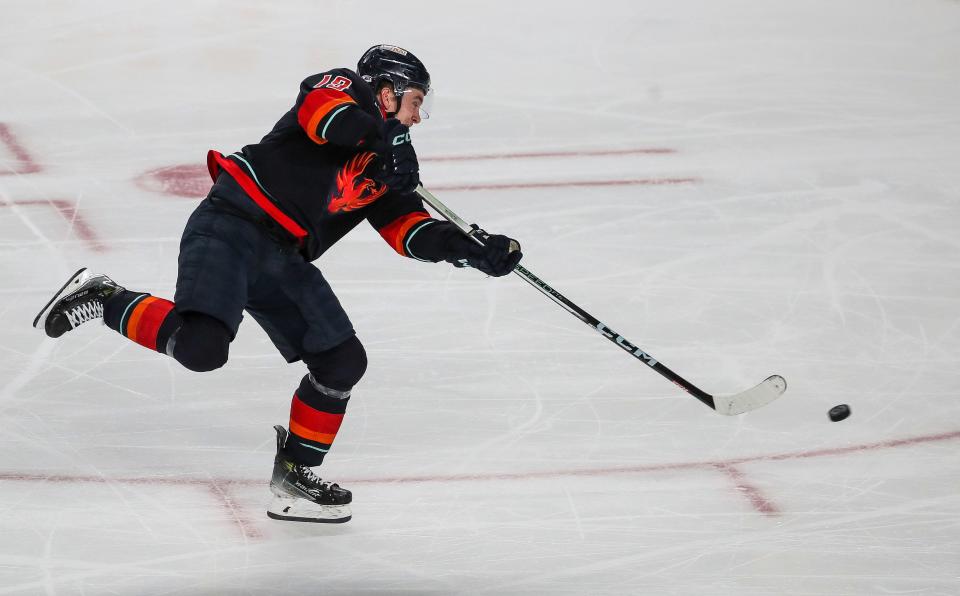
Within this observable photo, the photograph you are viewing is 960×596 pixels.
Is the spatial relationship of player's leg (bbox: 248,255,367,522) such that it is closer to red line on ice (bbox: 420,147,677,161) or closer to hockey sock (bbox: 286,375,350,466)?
hockey sock (bbox: 286,375,350,466)

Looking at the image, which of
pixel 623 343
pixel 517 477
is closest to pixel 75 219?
pixel 517 477

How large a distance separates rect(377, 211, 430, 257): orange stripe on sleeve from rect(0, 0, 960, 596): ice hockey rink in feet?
1.89

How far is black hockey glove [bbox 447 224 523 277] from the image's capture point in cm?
324

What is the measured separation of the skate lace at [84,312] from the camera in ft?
10.4

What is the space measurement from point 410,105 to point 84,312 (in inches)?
37.9

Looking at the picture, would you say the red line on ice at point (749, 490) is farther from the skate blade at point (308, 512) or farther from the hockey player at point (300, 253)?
the skate blade at point (308, 512)

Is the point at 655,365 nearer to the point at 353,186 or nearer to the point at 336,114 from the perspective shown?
the point at 353,186

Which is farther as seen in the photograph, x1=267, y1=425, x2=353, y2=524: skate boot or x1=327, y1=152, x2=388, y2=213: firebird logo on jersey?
x1=267, y1=425, x2=353, y2=524: skate boot

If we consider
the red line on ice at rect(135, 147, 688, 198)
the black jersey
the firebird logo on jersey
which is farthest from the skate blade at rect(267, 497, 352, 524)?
the red line on ice at rect(135, 147, 688, 198)

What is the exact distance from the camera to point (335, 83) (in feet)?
10.0

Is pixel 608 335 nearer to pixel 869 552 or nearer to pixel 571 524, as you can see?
pixel 571 524

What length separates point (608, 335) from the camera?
3496 mm

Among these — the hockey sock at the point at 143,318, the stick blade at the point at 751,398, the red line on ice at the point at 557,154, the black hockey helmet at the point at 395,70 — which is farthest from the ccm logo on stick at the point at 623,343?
the red line on ice at the point at 557,154

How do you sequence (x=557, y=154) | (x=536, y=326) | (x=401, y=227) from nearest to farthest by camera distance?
(x=401, y=227)
(x=536, y=326)
(x=557, y=154)
